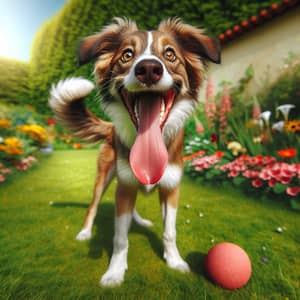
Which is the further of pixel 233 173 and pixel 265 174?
pixel 233 173

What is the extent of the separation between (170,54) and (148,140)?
0.70 metres

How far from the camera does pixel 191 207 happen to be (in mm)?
3104

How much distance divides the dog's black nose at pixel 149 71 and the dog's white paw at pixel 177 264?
137cm

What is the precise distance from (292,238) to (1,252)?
270 centimetres

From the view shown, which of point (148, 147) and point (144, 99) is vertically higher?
point (144, 99)

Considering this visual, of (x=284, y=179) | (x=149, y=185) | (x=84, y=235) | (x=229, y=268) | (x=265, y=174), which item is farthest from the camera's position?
(x=265, y=174)

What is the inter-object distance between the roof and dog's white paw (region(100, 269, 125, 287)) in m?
5.62

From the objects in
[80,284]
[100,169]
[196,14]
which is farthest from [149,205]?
[196,14]

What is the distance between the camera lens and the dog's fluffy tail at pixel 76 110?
241 cm

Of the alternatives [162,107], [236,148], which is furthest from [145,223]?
[236,148]

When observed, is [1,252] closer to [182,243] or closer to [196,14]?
[182,243]

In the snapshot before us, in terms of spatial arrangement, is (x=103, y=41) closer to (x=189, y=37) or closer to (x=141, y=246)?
(x=189, y=37)

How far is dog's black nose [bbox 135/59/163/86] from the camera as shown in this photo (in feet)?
4.43

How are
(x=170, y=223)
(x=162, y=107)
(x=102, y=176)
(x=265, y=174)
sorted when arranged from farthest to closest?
(x=265, y=174) → (x=102, y=176) → (x=170, y=223) → (x=162, y=107)
